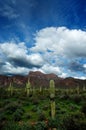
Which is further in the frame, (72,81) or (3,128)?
(72,81)

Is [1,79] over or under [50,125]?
over

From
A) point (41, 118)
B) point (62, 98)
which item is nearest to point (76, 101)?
point (62, 98)

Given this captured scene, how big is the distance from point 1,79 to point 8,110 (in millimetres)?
166871

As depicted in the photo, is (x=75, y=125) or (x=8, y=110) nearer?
(x=75, y=125)

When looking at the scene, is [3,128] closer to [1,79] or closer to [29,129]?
[29,129]

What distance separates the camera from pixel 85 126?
1080cm

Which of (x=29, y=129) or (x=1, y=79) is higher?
(x=1, y=79)

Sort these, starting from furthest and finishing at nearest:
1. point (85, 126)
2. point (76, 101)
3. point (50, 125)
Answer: point (76, 101)
point (50, 125)
point (85, 126)

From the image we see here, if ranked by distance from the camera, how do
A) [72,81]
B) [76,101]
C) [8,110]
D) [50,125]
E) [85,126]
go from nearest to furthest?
[85,126] → [50,125] → [8,110] → [76,101] → [72,81]

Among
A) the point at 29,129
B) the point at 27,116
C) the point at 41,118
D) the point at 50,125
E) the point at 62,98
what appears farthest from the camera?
the point at 62,98

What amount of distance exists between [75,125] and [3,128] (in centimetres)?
441

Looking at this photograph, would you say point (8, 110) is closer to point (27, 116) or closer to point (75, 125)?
point (27, 116)

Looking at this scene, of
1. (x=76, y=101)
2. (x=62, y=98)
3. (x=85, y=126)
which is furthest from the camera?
(x=62, y=98)

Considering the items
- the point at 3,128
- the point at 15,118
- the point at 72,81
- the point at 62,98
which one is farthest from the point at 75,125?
the point at 72,81
